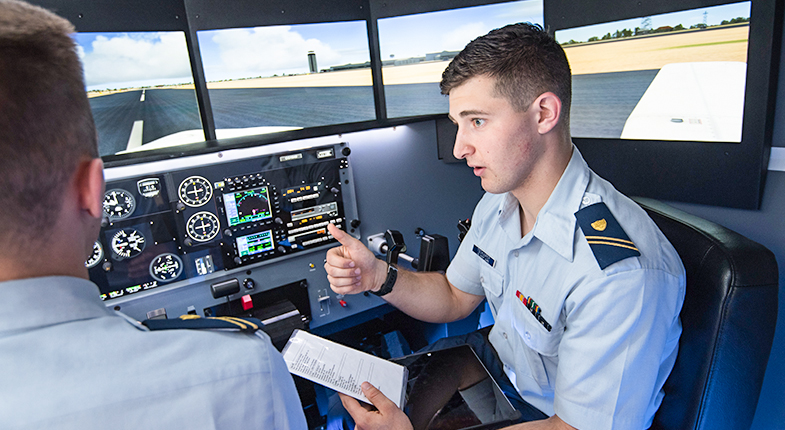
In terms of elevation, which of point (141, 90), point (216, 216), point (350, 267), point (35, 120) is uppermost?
point (141, 90)

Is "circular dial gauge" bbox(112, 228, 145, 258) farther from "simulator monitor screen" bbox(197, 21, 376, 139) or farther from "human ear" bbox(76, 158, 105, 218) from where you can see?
"human ear" bbox(76, 158, 105, 218)

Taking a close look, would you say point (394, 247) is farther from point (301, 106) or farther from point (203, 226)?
point (301, 106)

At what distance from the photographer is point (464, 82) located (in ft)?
4.05

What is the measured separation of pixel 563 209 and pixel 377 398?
0.67m

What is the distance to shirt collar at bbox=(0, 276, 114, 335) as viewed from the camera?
1.48ft

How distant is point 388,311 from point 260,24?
1436 mm

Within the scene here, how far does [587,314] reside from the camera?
3.26ft

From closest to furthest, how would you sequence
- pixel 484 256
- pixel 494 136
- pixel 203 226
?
pixel 494 136
pixel 484 256
pixel 203 226

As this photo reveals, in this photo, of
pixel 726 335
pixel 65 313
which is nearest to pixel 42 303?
pixel 65 313

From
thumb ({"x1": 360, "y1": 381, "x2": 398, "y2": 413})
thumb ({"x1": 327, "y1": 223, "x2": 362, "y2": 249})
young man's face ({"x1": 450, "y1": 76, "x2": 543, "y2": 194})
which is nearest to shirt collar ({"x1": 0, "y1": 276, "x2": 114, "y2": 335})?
thumb ({"x1": 360, "y1": 381, "x2": 398, "y2": 413})

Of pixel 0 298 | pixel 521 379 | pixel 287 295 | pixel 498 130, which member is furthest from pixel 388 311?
pixel 0 298

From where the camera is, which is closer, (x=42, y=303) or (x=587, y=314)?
(x=42, y=303)

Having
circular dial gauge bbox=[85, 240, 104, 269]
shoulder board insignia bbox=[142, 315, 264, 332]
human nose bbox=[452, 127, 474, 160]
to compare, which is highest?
human nose bbox=[452, 127, 474, 160]

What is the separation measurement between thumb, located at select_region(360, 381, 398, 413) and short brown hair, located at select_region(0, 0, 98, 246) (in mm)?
800
